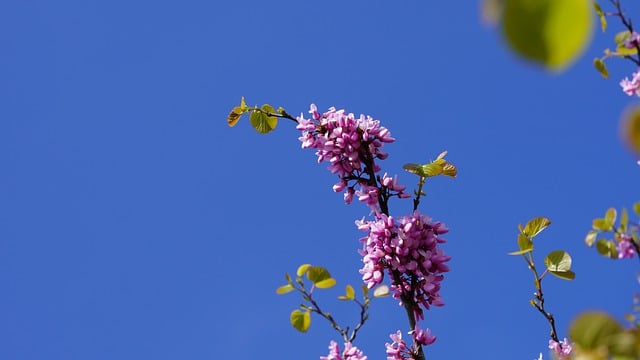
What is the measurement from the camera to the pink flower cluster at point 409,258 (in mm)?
2385

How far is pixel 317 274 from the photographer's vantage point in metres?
1.95

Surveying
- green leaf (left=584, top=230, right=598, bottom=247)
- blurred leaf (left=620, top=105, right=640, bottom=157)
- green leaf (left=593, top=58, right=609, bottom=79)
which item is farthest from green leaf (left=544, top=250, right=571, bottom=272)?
blurred leaf (left=620, top=105, right=640, bottom=157)

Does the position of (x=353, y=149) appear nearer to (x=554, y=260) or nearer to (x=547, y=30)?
(x=554, y=260)

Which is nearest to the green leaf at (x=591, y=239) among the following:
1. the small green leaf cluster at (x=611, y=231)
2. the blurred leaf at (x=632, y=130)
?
the small green leaf cluster at (x=611, y=231)

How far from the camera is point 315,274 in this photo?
1944 mm

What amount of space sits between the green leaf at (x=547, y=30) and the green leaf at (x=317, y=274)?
1.58 meters

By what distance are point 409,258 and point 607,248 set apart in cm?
78

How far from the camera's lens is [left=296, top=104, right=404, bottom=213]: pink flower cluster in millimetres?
2660

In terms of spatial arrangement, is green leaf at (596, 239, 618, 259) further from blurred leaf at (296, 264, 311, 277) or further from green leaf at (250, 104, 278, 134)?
green leaf at (250, 104, 278, 134)

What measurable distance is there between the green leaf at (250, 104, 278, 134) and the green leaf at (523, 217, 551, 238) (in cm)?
131

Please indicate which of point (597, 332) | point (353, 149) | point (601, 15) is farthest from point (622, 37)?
point (597, 332)

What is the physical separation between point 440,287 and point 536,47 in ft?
6.90

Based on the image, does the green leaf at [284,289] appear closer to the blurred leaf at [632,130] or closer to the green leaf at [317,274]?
the green leaf at [317,274]

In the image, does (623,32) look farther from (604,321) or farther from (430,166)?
(604,321)
